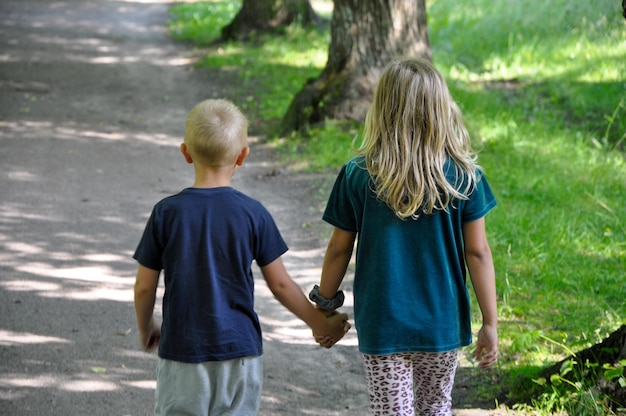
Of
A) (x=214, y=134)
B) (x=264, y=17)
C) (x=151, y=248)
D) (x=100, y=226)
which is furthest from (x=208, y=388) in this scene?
(x=264, y=17)

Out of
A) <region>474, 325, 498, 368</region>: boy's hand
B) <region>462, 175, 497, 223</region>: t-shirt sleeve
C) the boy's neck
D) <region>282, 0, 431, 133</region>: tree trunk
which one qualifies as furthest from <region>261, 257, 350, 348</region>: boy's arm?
<region>282, 0, 431, 133</region>: tree trunk

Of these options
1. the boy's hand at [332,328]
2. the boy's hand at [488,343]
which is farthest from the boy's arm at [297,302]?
the boy's hand at [488,343]

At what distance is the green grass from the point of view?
579 cm

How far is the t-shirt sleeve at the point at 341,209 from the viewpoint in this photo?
10.9ft

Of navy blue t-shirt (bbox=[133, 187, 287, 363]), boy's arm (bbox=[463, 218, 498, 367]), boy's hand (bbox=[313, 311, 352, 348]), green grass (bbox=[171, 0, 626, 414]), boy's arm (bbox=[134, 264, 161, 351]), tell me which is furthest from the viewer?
green grass (bbox=[171, 0, 626, 414])

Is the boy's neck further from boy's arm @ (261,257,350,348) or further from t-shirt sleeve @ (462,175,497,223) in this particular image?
t-shirt sleeve @ (462,175,497,223)

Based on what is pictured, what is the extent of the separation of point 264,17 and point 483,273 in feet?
44.3

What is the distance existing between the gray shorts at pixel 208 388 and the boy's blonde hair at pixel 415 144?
0.83 meters

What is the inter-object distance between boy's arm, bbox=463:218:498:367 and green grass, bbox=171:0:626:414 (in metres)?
0.96

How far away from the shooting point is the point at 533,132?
1002cm

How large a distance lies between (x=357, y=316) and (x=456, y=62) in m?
11.0

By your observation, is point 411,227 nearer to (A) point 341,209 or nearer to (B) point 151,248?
(A) point 341,209

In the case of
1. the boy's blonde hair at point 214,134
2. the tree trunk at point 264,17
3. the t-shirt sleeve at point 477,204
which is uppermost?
the boy's blonde hair at point 214,134

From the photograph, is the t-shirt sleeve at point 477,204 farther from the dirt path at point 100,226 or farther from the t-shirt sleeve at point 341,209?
the dirt path at point 100,226
